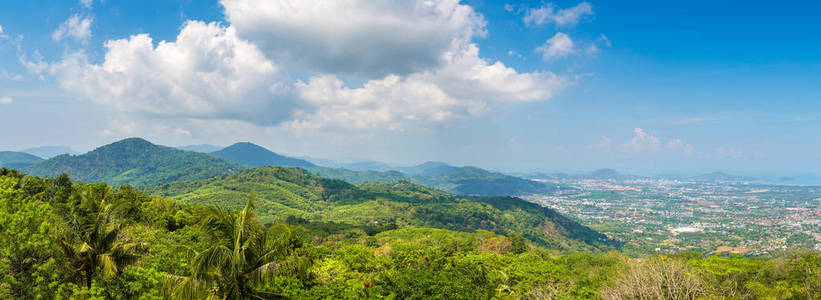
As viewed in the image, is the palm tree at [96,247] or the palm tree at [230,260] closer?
the palm tree at [230,260]

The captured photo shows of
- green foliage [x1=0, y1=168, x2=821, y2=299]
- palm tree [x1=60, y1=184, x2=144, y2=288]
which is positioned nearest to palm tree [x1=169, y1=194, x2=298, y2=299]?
green foliage [x1=0, y1=168, x2=821, y2=299]

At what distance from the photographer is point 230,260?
11.6m

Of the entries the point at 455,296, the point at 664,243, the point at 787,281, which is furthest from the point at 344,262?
the point at 664,243

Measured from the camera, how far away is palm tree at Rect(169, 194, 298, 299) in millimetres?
11500

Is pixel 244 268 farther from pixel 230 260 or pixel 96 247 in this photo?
pixel 96 247

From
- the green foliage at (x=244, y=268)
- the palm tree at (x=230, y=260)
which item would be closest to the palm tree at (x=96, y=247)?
the green foliage at (x=244, y=268)

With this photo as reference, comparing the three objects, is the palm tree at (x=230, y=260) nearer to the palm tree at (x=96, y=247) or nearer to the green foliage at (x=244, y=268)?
the green foliage at (x=244, y=268)

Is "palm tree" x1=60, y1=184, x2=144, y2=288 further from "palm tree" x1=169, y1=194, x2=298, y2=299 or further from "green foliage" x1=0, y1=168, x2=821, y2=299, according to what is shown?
"palm tree" x1=169, y1=194, x2=298, y2=299

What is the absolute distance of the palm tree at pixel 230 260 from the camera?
1150cm

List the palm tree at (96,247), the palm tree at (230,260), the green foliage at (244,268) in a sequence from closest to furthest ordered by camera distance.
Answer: the palm tree at (230,260), the green foliage at (244,268), the palm tree at (96,247)

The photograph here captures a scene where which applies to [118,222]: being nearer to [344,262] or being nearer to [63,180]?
[344,262]

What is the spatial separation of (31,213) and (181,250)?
5182 millimetres

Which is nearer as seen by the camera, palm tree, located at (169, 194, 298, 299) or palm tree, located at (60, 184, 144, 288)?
palm tree, located at (169, 194, 298, 299)

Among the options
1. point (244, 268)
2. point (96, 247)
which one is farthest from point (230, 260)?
point (96, 247)
